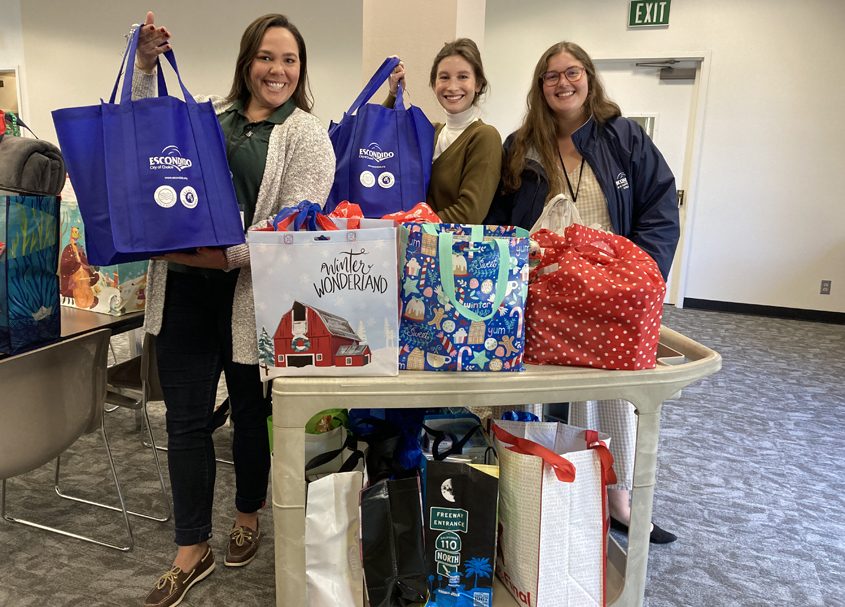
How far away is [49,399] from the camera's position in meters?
1.67

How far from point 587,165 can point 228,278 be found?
1035 mm

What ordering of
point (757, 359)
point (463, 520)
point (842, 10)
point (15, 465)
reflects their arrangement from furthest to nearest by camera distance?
point (842, 10) < point (757, 359) < point (15, 465) < point (463, 520)

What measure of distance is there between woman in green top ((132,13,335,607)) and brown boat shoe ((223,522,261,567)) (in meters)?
0.09

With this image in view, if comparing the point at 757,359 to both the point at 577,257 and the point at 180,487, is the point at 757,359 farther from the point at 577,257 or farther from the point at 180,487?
the point at 180,487

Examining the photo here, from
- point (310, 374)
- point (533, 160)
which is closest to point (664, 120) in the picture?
point (533, 160)

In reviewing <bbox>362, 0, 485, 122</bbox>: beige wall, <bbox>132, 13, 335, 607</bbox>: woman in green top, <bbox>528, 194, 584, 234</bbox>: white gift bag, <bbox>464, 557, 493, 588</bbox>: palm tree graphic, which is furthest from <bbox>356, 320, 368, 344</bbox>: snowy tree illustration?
<bbox>362, 0, 485, 122</bbox>: beige wall

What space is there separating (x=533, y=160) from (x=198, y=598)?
60.0 inches

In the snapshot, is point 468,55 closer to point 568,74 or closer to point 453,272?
point 568,74

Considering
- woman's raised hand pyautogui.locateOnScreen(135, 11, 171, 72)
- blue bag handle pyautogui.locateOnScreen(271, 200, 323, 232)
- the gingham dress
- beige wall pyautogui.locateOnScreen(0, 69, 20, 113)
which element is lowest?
the gingham dress

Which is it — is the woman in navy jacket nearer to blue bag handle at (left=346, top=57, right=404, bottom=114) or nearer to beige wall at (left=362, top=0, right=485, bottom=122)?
blue bag handle at (left=346, top=57, right=404, bottom=114)

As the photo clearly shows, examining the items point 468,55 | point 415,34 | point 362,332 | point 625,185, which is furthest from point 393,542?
point 415,34

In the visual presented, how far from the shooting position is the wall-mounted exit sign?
5.34 meters

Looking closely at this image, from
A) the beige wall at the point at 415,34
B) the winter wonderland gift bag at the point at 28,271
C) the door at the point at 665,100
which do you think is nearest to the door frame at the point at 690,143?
the door at the point at 665,100

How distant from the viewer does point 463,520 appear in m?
1.29
